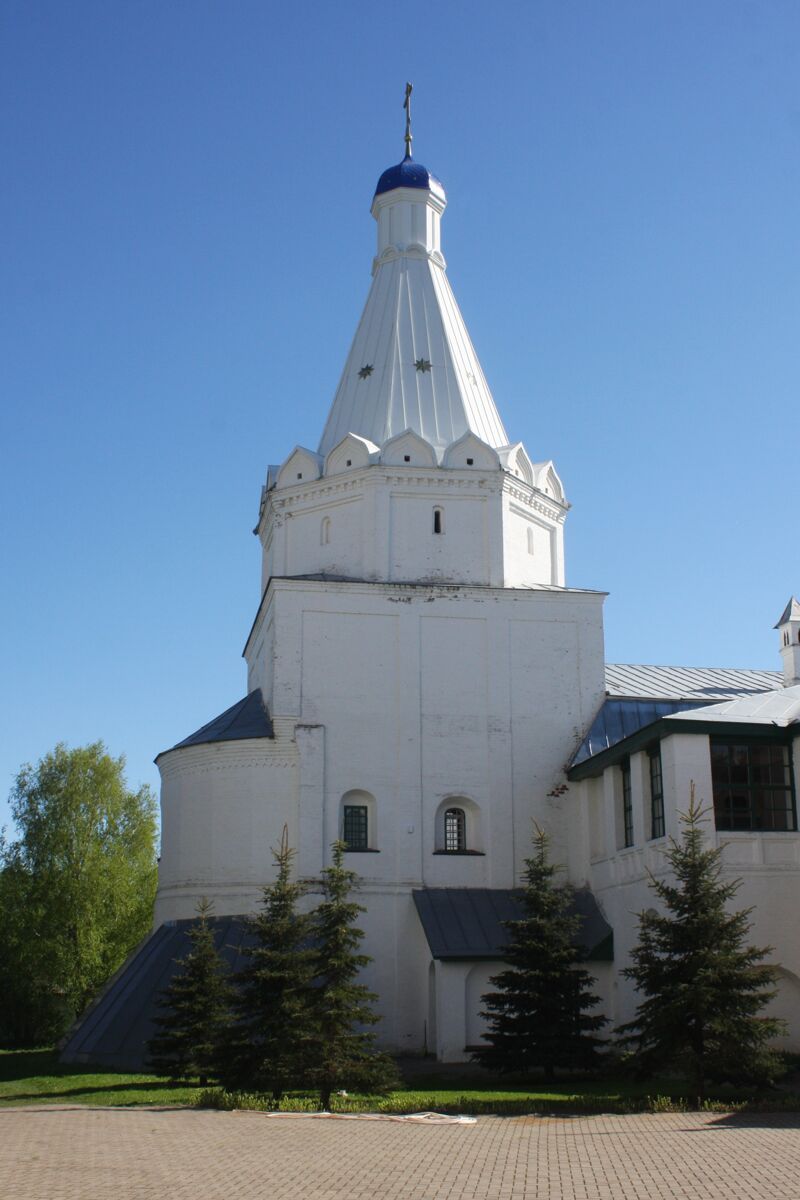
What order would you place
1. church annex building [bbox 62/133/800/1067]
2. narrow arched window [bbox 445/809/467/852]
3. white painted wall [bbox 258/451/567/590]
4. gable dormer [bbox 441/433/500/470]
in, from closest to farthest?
1. church annex building [bbox 62/133/800/1067]
2. narrow arched window [bbox 445/809/467/852]
3. white painted wall [bbox 258/451/567/590]
4. gable dormer [bbox 441/433/500/470]

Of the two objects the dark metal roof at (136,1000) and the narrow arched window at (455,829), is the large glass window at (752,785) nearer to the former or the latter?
the narrow arched window at (455,829)

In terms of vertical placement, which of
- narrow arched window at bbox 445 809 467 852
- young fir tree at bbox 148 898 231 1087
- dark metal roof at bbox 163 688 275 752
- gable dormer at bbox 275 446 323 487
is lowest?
young fir tree at bbox 148 898 231 1087

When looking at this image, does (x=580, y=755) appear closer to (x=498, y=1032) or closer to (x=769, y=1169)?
(x=498, y=1032)

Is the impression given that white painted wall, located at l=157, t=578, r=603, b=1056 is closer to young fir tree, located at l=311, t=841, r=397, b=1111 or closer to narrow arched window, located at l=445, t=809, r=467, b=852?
narrow arched window, located at l=445, t=809, r=467, b=852

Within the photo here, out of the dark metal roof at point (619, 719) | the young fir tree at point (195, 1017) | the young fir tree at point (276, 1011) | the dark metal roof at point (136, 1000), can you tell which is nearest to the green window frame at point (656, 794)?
the dark metal roof at point (619, 719)

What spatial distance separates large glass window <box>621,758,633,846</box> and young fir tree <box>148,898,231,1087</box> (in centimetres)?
853

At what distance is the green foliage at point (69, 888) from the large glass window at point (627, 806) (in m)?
18.4

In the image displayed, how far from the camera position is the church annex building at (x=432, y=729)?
24.8 metres

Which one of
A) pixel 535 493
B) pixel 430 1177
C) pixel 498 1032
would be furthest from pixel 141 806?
pixel 430 1177

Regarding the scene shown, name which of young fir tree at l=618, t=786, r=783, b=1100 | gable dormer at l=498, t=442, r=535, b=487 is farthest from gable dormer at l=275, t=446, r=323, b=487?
young fir tree at l=618, t=786, r=783, b=1100

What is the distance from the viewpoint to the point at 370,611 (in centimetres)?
2869

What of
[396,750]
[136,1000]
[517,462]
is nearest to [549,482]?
[517,462]

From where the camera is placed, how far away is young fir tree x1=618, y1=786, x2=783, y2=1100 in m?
17.2

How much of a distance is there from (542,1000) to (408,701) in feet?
28.7
